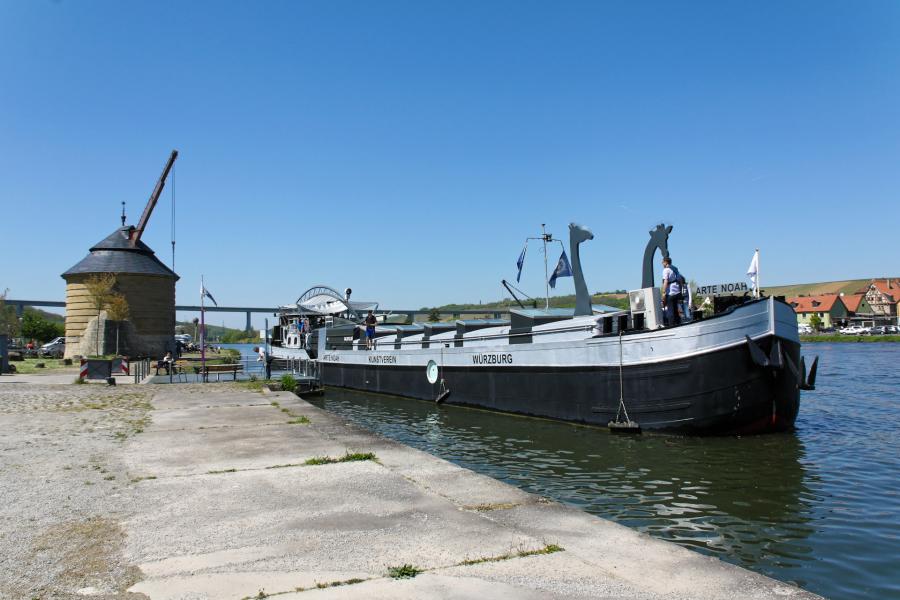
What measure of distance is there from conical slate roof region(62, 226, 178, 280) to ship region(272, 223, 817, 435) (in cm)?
4685

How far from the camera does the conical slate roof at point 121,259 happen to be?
59844 mm

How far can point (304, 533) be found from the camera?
6.08 meters

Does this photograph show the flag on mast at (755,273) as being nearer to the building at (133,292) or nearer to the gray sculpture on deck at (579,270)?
the gray sculpture on deck at (579,270)

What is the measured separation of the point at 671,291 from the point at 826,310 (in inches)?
5274

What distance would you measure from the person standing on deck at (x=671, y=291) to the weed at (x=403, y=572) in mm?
12934

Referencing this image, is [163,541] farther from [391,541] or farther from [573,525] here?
[573,525]

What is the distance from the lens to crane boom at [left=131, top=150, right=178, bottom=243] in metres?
66.2

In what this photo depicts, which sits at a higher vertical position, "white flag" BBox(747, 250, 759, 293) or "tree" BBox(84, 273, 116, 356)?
"tree" BBox(84, 273, 116, 356)

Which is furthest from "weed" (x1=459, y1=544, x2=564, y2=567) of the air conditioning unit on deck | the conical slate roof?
the conical slate roof

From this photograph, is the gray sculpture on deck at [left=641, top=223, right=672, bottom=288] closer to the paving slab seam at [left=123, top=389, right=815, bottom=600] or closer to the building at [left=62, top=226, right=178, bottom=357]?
the paving slab seam at [left=123, top=389, right=815, bottom=600]

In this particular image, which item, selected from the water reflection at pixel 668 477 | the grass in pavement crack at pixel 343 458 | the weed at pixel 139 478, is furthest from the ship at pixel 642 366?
the weed at pixel 139 478

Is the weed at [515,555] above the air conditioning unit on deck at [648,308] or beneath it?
beneath

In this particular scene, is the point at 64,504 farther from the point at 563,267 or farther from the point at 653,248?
the point at 563,267

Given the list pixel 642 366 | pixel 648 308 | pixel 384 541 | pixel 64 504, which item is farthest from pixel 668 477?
pixel 64 504
